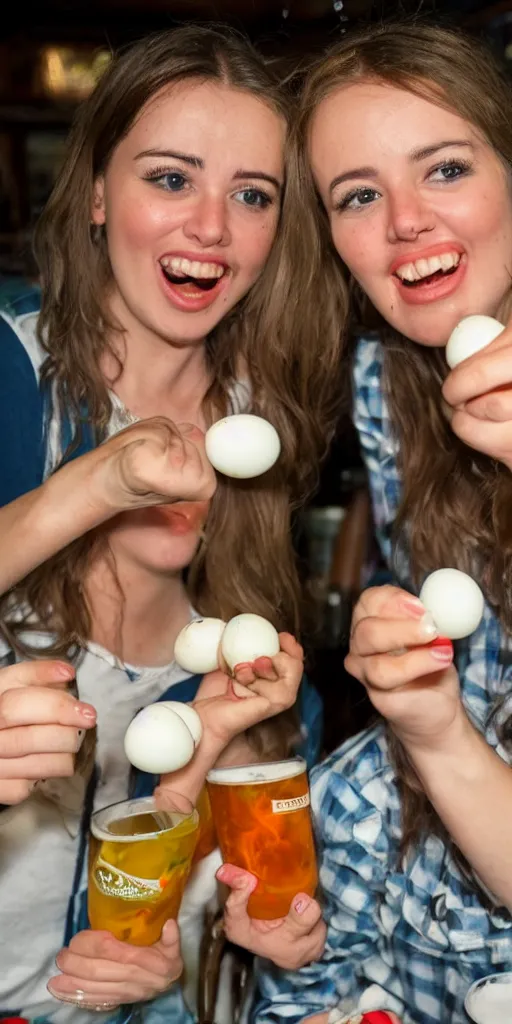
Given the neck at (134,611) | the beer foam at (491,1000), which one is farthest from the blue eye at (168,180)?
the beer foam at (491,1000)

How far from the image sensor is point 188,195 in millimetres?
1300

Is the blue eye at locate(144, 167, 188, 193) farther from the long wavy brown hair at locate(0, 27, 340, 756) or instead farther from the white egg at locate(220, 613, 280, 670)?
the white egg at locate(220, 613, 280, 670)

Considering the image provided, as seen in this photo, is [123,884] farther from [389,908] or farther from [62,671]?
[389,908]

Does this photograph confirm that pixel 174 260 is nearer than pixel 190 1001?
No

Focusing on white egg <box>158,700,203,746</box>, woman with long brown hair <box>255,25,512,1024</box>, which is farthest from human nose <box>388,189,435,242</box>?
white egg <box>158,700,203,746</box>

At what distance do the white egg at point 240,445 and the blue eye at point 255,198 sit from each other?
30cm

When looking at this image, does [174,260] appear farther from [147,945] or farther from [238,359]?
[147,945]

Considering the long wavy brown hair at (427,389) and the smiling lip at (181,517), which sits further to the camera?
the smiling lip at (181,517)

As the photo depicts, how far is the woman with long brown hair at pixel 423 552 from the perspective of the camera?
38.1 inches

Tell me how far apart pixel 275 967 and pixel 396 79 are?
93cm

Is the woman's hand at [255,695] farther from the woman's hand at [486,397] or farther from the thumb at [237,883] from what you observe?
the woman's hand at [486,397]

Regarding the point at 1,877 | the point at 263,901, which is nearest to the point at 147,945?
the point at 263,901


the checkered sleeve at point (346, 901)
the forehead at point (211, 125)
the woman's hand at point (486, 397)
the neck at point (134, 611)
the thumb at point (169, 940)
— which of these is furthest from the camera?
the neck at point (134, 611)

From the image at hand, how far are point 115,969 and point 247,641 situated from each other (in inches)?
12.9
